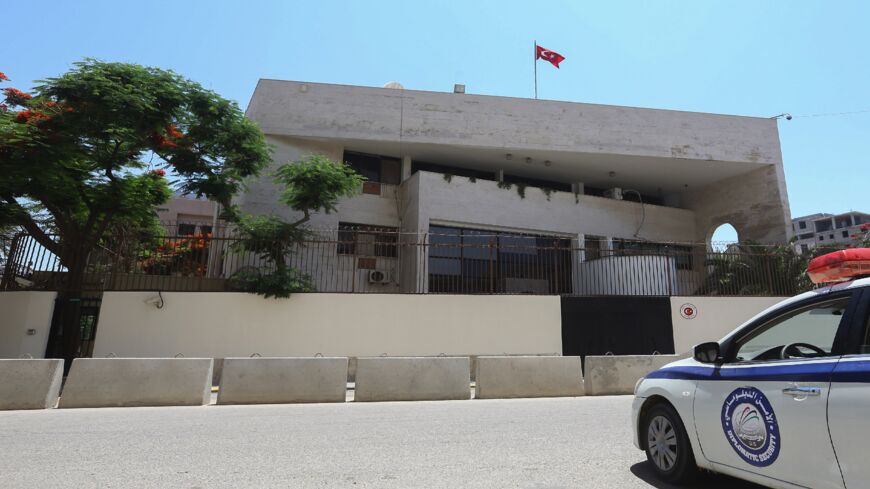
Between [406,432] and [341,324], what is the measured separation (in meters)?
7.06

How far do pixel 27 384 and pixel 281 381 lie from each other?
3.89m

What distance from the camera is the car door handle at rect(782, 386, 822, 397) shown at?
2.95m

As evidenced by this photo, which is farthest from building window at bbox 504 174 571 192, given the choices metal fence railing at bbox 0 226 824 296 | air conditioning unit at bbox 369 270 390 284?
air conditioning unit at bbox 369 270 390 284

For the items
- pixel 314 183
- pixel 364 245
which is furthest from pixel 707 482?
pixel 364 245

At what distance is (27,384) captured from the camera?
8180 millimetres

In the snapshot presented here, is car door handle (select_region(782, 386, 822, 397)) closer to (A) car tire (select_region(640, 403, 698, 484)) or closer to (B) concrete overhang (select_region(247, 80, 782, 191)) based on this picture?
(A) car tire (select_region(640, 403, 698, 484))

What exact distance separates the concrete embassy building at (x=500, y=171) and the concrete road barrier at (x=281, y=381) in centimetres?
771

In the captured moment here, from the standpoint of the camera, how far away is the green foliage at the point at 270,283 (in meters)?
12.6

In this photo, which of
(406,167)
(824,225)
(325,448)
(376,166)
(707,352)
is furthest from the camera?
(824,225)

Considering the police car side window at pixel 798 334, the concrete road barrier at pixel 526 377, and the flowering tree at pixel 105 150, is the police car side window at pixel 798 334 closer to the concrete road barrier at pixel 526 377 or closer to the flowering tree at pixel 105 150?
the concrete road barrier at pixel 526 377

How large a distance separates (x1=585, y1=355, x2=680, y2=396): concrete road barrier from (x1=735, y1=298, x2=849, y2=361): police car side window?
19.5 ft

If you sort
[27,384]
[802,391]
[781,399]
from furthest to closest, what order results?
[27,384], [781,399], [802,391]

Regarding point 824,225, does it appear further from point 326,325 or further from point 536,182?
point 326,325

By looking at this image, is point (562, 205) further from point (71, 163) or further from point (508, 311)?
point (71, 163)
